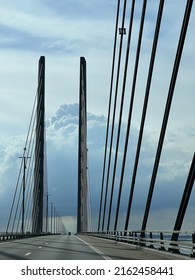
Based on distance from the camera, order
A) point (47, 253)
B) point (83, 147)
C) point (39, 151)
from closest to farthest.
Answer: point (47, 253)
point (39, 151)
point (83, 147)

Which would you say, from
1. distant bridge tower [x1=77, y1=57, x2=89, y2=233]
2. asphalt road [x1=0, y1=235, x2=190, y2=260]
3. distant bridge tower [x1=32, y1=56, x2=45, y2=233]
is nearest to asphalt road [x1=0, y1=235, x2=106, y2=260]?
asphalt road [x1=0, y1=235, x2=190, y2=260]

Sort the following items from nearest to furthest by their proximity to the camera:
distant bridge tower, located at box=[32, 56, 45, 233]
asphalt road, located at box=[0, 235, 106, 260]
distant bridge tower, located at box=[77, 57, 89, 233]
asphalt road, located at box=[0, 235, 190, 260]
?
1. asphalt road, located at box=[0, 235, 190, 260]
2. asphalt road, located at box=[0, 235, 106, 260]
3. distant bridge tower, located at box=[32, 56, 45, 233]
4. distant bridge tower, located at box=[77, 57, 89, 233]

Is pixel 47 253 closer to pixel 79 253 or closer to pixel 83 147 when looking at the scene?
pixel 79 253

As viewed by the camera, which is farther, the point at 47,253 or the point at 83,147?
the point at 83,147

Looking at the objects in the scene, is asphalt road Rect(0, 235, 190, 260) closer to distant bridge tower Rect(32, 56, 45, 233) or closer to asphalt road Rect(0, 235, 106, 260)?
asphalt road Rect(0, 235, 106, 260)

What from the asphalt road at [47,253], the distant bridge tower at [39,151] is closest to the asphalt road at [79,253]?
the asphalt road at [47,253]

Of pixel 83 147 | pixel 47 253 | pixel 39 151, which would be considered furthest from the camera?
pixel 83 147

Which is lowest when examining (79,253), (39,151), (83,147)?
(79,253)

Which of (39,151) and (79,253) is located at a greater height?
(39,151)

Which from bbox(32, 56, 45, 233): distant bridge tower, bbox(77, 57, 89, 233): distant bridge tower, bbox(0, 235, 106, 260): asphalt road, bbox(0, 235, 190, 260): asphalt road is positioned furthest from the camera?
bbox(77, 57, 89, 233): distant bridge tower

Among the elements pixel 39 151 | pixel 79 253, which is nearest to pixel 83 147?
pixel 39 151

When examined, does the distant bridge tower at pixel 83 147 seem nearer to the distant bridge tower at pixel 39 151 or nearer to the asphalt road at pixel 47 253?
the distant bridge tower at pixel 39 151

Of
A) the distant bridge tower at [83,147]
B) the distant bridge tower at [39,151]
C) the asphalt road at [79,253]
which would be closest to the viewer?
the asphalt road at [79,253]
